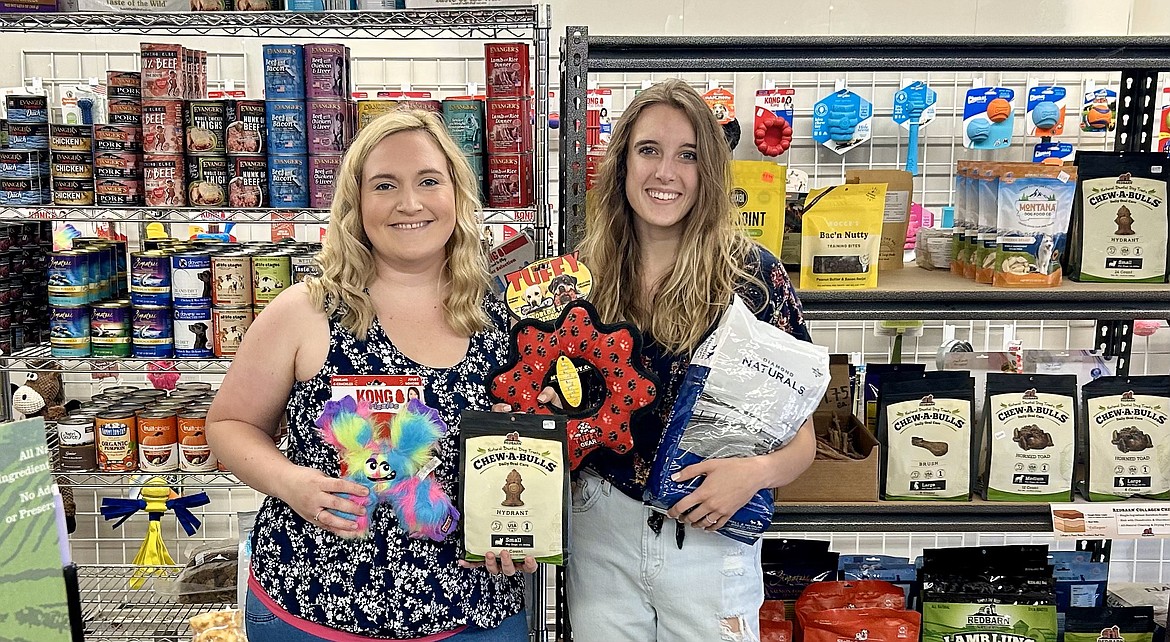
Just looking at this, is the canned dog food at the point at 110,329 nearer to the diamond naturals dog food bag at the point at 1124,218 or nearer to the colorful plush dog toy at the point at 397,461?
the colorful plush dog toy at the point at 397,461

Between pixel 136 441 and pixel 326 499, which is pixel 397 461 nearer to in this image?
pixel 326 499

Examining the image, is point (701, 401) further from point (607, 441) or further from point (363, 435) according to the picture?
point (363, 435)

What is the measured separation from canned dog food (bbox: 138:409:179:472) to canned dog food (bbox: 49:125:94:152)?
2.50 ft

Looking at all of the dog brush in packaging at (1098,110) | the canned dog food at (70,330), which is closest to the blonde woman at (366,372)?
the canned dog food at (70,330)

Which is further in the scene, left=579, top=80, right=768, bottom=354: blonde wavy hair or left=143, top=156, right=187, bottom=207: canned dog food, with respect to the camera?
left=143, top=156, right=187, bottom=207: canned dog food

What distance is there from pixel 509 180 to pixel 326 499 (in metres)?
1.08

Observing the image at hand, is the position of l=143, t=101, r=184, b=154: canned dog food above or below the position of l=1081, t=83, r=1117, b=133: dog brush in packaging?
below

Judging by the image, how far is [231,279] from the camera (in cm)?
257

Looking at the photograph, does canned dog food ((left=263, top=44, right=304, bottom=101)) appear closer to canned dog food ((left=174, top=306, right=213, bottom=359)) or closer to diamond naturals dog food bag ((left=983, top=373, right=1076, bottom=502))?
canned dog food ((left=174, top=306, right=213, bottom=359))

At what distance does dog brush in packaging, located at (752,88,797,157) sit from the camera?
3.74 meters

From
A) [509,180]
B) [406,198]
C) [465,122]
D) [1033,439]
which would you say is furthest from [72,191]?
[1033,439]

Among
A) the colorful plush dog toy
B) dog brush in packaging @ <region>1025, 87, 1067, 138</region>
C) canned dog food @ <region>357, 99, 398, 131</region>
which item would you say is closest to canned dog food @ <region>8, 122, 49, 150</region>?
canned dog food @ <region>357, 99, 398, 131</region>

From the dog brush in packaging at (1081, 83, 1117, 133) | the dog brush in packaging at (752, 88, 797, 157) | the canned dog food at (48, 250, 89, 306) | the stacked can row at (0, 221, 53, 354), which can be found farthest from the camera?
the dog brush in packaging at (752, 88, 797, 157)

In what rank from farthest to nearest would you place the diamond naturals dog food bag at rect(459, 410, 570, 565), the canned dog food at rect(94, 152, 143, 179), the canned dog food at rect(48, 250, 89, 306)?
the canned dog food at rect(48, 250, 89, 306)
the canned dog food at rect(94, 152, 143, 179)
the diamond naturals dog food bag at rect(459, 410, 570, 565)
